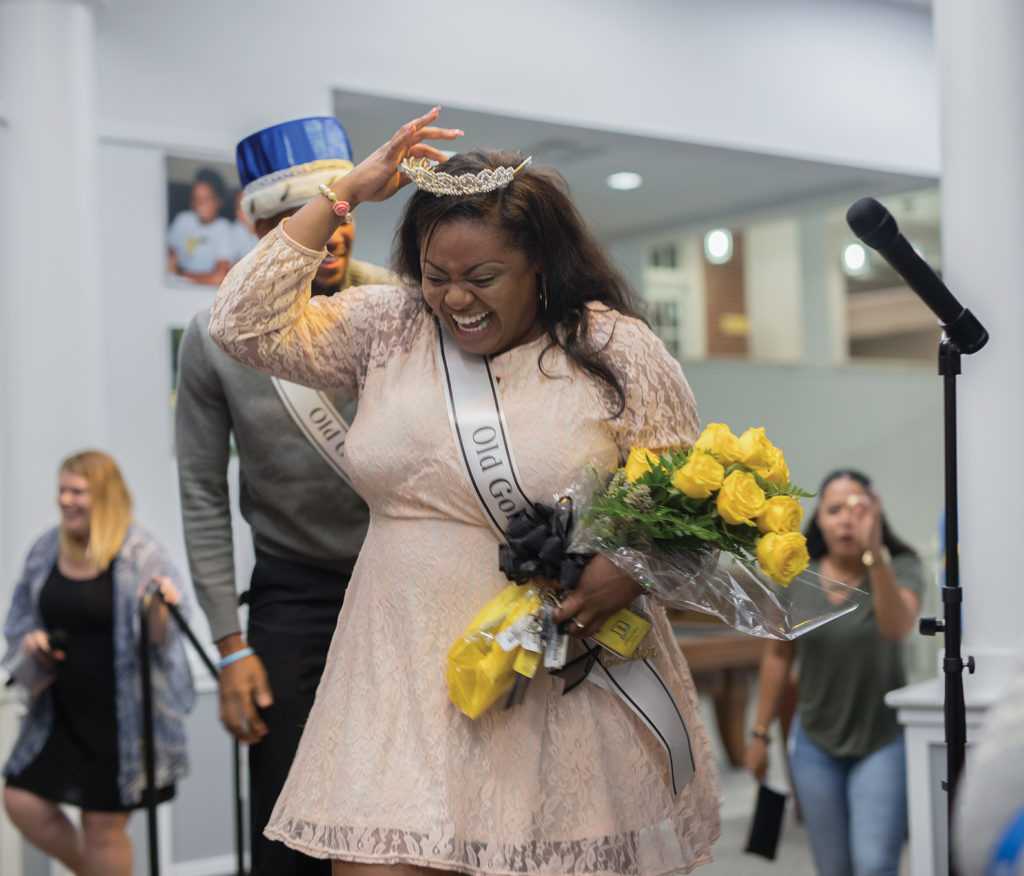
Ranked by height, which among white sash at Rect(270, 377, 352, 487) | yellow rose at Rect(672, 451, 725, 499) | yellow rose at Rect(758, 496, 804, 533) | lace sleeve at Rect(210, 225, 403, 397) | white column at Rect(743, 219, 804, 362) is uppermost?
white column at Rect(743, 219, 804, 362)

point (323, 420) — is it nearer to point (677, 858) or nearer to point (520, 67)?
point (677, 858)

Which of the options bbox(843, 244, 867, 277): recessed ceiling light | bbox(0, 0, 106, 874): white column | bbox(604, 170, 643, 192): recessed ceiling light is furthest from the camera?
bbox(604, 170, 643, 192): recessed ceiling light

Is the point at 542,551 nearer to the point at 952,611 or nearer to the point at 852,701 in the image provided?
the point at 952,611

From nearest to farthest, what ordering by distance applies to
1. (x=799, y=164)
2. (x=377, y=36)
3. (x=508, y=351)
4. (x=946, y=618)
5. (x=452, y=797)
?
(x=452, y=797), (x=508, y=351), (x=946, y=618), (x=377, y=36), (x=799, y=164)

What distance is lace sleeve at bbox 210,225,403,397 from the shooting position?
1816 mm

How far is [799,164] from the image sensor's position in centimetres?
632

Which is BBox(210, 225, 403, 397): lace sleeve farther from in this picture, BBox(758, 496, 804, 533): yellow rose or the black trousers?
BBox(758, 496, 804, 533): yellow rose

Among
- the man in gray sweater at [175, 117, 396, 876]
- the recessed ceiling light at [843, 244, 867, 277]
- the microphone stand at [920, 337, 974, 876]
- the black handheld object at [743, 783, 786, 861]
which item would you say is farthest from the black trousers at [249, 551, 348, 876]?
the recessed ceiling light at [843, 244, 867, 277]

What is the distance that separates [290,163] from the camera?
2355 millimetres

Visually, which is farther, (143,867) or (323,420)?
(143,867)

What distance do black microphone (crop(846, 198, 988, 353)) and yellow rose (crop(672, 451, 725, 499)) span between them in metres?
0.41

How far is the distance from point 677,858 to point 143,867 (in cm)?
335

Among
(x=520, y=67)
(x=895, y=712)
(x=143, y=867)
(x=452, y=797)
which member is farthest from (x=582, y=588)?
(x=520, y=67)

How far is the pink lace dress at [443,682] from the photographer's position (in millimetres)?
1716
